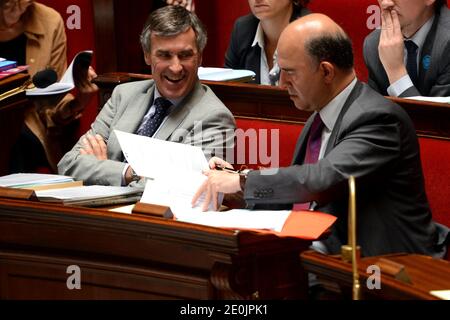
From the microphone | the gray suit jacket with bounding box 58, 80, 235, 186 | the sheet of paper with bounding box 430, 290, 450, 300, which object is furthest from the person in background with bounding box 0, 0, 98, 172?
the sheet of paper with bounding box 430, 290, 450, 300

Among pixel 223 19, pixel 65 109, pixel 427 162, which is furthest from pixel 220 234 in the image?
pixel 223 19

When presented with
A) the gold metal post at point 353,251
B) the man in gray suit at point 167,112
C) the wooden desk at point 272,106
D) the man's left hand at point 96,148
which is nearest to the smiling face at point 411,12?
the wooden desk at point 272,106

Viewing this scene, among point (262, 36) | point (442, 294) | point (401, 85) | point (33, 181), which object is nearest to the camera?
point (442, 294)

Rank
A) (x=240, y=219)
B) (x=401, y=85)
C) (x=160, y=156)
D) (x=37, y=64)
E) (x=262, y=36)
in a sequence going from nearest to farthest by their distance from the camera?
(x=240, y=219) → (x=160, y=156) → (x=401, y=85) → (x=262, y=36) → (x=37, y=64)

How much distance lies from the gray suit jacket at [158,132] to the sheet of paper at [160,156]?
29 centimetres

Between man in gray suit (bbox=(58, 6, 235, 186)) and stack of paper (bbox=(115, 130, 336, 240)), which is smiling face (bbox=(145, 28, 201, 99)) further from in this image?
stack of paper (bbox=(115, 130, 336, 240))

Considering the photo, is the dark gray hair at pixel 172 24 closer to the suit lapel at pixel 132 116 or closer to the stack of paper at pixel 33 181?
the suit lapel at pixel 132 116

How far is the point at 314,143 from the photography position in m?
2.74

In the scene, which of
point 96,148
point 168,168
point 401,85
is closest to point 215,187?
point 168,168

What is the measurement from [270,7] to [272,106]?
70 centimetres

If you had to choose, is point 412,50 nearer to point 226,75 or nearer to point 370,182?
point 226,75
